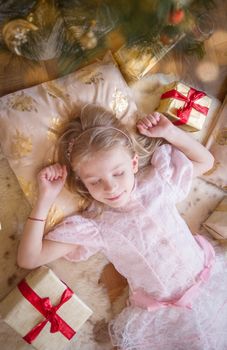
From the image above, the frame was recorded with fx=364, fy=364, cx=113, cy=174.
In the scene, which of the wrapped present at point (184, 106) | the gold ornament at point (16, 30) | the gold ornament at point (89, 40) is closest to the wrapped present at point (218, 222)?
the wrapped present at point (184, 106)

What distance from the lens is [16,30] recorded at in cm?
93

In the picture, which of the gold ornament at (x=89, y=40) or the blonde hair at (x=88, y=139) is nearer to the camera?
the gold ornament at (x=89, y=40)

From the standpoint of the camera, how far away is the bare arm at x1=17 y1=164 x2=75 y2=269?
1.16 m

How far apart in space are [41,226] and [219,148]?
77 centimetres

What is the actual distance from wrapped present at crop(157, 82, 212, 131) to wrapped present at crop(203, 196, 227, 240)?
0.35 meters

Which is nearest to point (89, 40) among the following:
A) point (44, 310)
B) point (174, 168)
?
point (174, 168)

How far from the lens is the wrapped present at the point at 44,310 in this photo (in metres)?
1.17

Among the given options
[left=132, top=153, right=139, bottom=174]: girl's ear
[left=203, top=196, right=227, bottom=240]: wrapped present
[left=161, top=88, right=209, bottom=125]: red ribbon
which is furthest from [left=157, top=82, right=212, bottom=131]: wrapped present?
[left=203, top=196, right=227, bottom=240]: wrapped present

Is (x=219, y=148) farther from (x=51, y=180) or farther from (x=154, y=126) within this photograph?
(x=51, y=180)

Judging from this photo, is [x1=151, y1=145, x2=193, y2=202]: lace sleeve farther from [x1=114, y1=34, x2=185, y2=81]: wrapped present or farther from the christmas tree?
the christmas tree

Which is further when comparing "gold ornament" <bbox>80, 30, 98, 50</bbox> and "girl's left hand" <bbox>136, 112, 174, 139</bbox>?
"girl's left hand" <bbox>136, 112, 174, 139</bbox>

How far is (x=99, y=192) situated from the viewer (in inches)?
45.0

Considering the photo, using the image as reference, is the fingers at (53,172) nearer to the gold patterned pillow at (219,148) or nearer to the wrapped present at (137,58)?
the wrapped present at (137,58)

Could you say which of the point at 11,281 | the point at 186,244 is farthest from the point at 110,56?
the point at 11,281
